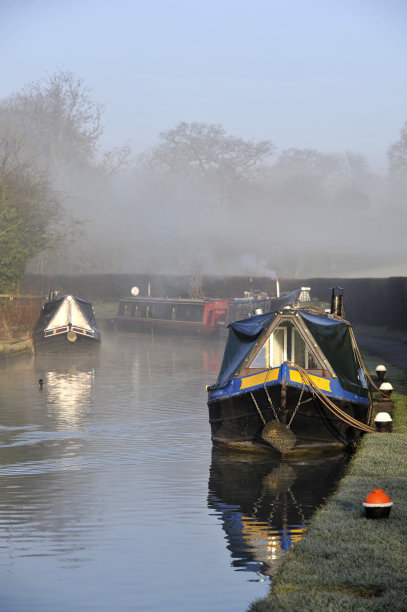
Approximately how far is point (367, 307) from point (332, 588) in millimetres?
46344

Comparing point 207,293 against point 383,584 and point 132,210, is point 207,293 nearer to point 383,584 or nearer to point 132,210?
point 132,210

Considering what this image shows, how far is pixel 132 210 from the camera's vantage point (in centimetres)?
9781

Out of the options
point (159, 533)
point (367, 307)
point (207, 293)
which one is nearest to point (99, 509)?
point (159, 533)

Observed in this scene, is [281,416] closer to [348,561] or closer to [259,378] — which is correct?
[259,378]

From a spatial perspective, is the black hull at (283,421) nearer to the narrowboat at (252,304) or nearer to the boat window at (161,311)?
the narrowboat at (252,304)

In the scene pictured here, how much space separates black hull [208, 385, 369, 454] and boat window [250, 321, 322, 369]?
1230 millimetres

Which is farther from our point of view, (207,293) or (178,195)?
(178,195)

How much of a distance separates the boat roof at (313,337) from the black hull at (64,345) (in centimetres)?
2298

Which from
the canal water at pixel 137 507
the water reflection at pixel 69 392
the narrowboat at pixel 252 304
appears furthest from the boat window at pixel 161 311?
the canal water at pixel 137 507

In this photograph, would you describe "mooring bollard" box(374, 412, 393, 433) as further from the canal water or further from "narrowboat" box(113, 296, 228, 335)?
"narrowboat" box(113, 296, 228, 335)

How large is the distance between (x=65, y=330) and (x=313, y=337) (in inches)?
986

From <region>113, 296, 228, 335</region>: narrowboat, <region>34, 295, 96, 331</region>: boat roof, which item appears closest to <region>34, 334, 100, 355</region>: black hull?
<region>34, 295, 96, 331</region>: boat roof

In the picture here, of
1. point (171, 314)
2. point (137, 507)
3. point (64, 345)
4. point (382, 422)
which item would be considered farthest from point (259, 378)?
point (171, 314)

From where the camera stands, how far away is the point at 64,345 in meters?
42.0
